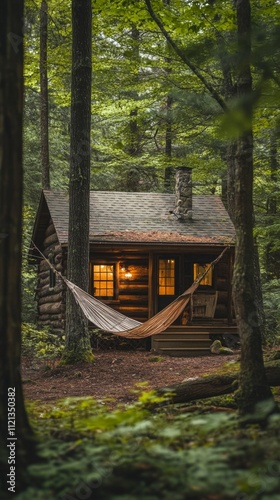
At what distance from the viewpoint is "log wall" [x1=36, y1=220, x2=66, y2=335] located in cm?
1283

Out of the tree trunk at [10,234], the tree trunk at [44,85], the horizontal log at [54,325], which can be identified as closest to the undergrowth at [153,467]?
the tree trunk at [10,234]

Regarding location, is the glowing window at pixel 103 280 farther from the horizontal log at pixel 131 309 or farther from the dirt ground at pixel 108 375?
the dirt ground at pixel 108 375

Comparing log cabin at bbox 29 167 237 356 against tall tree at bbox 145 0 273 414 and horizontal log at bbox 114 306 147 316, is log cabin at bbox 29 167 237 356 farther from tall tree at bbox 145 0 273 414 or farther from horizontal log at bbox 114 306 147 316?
tall tree at bbox 145 0 273 414

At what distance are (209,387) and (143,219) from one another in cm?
909

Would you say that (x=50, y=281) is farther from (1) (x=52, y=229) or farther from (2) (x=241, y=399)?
(2) (x=241, y=399)

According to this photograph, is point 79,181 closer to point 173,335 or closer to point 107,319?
point 107,319

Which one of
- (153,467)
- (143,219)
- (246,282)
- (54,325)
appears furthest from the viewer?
(143,219)

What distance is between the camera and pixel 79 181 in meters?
9.02

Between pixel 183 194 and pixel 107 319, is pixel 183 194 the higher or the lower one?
the higher one

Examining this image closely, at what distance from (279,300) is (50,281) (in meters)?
5.53

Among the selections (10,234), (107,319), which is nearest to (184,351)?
(107,319)

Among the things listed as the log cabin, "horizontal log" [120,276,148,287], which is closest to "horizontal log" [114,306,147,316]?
the log cabin

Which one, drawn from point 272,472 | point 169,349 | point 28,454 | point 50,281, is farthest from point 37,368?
point 272,472

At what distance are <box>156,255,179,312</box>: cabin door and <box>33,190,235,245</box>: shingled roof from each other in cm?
73
